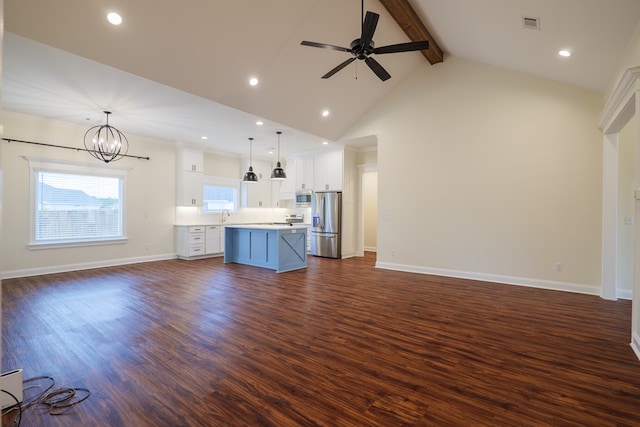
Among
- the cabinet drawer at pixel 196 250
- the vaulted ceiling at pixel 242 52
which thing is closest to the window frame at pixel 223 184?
the cabinet drawer at pixel 196 250

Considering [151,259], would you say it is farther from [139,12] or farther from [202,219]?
[139,12]

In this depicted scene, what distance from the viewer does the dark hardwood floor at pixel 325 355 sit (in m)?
1.91

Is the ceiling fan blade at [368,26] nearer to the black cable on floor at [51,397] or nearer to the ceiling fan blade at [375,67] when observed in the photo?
the ceiling fan blade at [375,67]

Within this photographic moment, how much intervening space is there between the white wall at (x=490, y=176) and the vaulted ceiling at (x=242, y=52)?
0.44 metres

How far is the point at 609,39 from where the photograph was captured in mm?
3295

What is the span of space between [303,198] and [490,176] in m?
4.73

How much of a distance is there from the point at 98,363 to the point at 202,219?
5995 mm

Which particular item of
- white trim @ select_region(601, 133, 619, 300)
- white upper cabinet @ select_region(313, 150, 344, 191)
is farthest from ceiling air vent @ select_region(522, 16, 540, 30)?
white upper cabinet @ select_region(313, 150, 344, 191)

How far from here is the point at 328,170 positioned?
26.1 feet

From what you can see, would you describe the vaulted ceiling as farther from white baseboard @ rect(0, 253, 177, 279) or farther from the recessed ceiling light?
white baseboard @ rect(0, 253, 177, 279)

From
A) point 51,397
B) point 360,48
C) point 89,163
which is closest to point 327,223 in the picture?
point 360,48

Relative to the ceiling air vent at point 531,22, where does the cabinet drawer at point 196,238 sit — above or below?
below

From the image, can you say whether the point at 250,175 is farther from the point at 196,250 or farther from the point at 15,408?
the point at 15,408

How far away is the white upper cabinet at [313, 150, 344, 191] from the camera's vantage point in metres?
7.76
